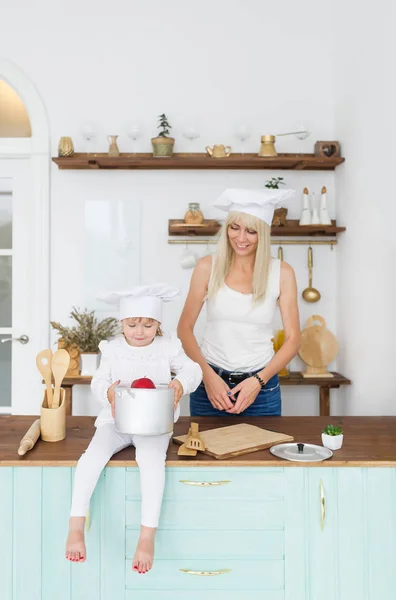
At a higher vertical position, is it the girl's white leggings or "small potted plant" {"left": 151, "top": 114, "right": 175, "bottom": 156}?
"small potted plant" {"left": 151, "top": 114, "right": 175, "bottom": 156}

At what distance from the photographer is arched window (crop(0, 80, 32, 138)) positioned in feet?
11.0

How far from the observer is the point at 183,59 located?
3.30 metres

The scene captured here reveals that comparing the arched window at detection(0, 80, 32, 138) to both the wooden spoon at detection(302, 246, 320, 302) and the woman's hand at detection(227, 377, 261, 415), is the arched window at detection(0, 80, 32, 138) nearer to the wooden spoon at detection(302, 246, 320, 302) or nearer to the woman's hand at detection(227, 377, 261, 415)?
the wooden spoon at detection(302, 246, 320, 302)

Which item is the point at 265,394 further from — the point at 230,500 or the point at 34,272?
the point at 34,272

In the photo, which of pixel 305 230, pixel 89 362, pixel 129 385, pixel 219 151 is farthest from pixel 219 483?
pixel 219 151

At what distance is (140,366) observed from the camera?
174 cm

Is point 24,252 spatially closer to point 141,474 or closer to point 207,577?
point 141,474

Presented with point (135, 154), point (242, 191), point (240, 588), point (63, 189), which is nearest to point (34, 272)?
point (63, 189)

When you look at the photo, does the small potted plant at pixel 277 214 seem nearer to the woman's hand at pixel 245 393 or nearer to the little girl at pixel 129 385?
the woman's hand at pixel 245 393

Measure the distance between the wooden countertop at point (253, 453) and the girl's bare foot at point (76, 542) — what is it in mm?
149

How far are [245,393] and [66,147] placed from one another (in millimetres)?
1774

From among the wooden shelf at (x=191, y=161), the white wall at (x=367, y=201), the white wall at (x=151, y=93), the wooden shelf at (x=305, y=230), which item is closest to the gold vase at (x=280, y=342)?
the white wall at (x=151, y=93)

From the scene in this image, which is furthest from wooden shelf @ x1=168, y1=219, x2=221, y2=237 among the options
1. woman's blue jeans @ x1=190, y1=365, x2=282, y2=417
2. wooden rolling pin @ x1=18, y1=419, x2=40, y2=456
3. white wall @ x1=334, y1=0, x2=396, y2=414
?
wooden rolling pin @ x1=18, y1=419, x2=40, y2=456

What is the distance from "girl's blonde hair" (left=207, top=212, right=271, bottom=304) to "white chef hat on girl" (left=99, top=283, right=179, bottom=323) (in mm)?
394
